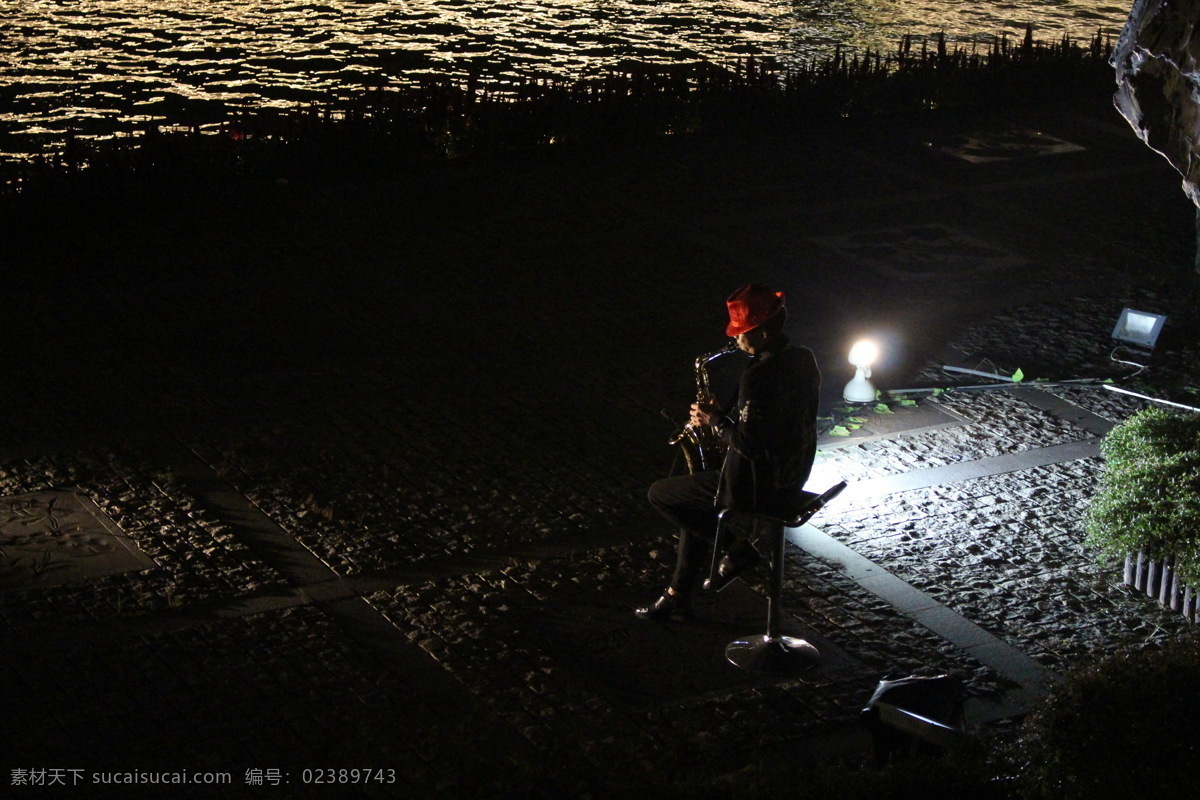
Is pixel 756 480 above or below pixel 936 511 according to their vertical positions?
above

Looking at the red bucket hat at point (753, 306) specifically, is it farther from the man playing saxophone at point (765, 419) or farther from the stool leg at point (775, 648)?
the stool leg at point (775, 648)

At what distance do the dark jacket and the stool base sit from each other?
0.67 metres

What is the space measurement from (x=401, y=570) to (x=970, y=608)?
2.87 meters

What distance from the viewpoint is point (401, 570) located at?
7.34m

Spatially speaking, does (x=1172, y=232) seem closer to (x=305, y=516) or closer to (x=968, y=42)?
(x=305, y=516)

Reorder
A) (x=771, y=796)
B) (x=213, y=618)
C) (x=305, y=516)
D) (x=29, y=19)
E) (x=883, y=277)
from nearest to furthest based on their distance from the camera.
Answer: (x=771, y=796) < (x=213, y=618) < (x=305, y=516) < (x=883, y=277) < (x=29, y=19)

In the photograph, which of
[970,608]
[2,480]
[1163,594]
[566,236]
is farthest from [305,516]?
[566,236]

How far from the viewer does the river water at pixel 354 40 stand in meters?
18.4

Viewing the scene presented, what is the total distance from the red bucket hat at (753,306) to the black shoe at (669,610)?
144 centimetres

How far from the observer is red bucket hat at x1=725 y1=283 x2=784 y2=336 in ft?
20.4

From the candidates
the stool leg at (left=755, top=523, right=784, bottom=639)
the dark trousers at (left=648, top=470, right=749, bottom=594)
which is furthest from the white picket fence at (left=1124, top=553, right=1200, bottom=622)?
the dark trousers at (left=648, top=470, right=749, bottom=594)

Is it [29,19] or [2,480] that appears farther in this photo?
[29,19]

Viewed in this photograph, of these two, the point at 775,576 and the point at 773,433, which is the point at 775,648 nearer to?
the point at 775,576

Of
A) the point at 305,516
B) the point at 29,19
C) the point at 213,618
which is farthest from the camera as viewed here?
the point at 29,19
